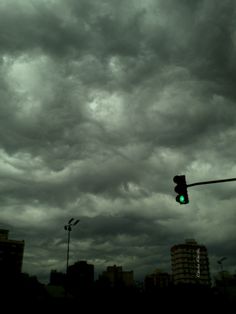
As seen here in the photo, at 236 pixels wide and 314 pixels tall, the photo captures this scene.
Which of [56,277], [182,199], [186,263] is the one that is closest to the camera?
[182,199]

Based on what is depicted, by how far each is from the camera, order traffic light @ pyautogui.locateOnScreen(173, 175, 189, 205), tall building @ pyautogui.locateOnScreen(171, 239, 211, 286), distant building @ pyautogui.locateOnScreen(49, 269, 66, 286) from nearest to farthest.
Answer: traffic light @ pyautogui.locateOnScreen(173, 175, 189, 205)
distant building @ pyautogui.locateOnScreen(49, 269, 66, 286)
tall building @ pyautogui.locateOnScreen(171, 239, 211, 286)

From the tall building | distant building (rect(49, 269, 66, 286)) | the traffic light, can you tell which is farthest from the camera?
the tall building

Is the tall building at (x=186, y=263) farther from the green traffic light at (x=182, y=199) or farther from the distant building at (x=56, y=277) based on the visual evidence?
the green traffic light at (x=182, y=199)

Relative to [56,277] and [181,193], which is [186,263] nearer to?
[56,277]

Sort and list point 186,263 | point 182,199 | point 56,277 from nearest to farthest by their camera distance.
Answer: point 182,199 < point 56,277 < point 186,263

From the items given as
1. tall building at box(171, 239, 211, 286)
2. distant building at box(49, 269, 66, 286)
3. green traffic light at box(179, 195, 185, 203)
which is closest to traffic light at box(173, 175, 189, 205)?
green traffic light at box(179, 195, 185, 203)

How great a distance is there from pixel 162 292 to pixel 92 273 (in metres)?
86.2

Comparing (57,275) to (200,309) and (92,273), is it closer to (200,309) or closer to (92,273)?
(92,273)

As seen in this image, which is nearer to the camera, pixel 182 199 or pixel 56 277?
pixel 182 199

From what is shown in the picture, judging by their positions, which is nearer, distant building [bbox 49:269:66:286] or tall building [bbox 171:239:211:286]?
distant building [bbox 49:269:66:286]

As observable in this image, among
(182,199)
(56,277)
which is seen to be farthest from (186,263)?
(182,199)

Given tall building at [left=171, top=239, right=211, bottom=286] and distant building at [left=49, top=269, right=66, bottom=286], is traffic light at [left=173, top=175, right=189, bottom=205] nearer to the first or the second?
distant building at [left=49, top=269, right=66, bottom=286]

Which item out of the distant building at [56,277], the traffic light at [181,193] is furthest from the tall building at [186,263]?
the traffic light at [181,193]

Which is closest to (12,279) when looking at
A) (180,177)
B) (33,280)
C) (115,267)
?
(33,280)
